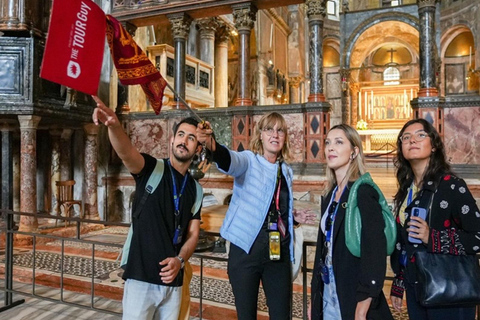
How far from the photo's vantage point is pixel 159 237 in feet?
6.61

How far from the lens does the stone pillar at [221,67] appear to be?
15375 millimetres

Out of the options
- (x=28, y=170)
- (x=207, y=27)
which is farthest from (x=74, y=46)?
(x=207, y=27)

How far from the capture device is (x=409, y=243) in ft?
6.38

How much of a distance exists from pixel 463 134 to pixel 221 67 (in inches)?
410

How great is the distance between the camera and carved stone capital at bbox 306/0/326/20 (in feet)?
27.2

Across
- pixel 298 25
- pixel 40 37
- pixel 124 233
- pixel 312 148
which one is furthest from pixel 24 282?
pixel 298 25

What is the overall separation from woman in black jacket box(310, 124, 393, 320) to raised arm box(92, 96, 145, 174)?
101 cm

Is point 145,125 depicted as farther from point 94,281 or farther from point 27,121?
point 94,281

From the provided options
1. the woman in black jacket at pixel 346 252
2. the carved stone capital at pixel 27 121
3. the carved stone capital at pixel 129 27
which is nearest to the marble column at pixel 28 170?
the carved stone capital at pixel 27 121

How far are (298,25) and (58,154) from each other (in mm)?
16741

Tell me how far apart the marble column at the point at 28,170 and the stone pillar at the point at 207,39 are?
831 cm

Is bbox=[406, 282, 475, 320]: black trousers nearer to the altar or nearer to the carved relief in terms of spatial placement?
the carved relief

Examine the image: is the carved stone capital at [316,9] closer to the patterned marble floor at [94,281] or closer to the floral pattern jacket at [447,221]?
the patterned marble floor at [94,281]

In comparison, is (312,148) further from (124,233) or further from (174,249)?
(174,249)
